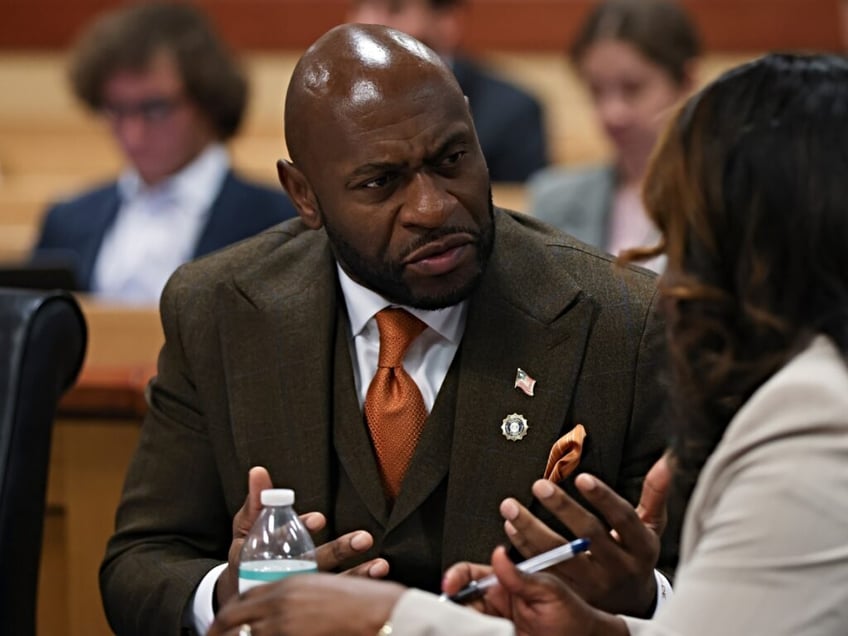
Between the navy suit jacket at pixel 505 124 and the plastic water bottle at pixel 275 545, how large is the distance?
3335 mm

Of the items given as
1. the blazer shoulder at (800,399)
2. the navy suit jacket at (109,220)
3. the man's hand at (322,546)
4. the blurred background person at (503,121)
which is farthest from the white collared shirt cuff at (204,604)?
the blurred background person at (503,121)

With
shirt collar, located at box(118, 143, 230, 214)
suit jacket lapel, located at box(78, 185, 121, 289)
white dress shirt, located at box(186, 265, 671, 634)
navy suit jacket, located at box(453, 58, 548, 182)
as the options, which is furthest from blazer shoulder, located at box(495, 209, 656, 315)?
navy suit jacket, located at box(453, 58, 548, 182)

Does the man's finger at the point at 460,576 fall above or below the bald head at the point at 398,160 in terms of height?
below

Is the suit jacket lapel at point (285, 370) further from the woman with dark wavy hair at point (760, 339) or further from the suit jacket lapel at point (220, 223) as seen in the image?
the suit jacket lapel at point (220, 223)

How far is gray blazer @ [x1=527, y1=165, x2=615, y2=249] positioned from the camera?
4465 millimetres

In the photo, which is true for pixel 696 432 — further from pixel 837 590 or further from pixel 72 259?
pixel 72 259

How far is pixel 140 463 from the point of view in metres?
2.35

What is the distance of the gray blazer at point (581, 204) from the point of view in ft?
14.6

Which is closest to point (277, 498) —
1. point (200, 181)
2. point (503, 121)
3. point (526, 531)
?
point (526, 531)

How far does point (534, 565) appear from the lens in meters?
1.81

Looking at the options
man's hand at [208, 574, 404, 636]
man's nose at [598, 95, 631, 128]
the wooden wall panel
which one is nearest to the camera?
man's hand at [208, 574, 404, 636]

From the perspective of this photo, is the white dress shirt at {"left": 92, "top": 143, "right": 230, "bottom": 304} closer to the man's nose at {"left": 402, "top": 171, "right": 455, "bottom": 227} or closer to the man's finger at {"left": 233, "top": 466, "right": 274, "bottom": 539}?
the man's nose at {"left": 402, "top": 171, "right": 455, "bottom": 227}

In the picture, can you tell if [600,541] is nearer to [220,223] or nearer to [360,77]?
[360,77]

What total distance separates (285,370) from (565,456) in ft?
1.52
